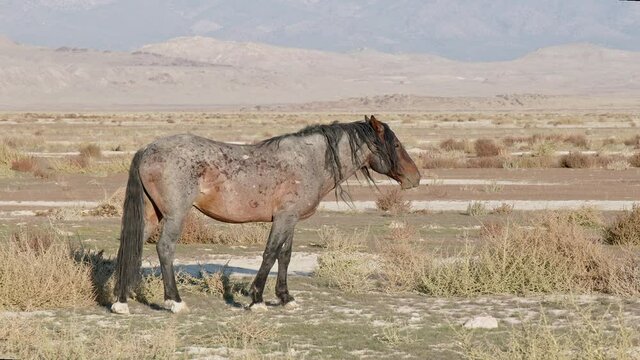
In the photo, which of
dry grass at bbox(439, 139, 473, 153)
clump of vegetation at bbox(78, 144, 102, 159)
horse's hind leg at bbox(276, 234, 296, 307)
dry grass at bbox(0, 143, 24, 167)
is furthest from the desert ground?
dry grass at bbox(439, 139, 473, 153)

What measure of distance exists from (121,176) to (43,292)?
20428 millimetres

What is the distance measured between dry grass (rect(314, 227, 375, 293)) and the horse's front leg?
1.47 m

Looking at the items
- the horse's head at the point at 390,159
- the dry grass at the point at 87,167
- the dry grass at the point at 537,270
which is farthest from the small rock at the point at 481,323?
the dry grass at the point at 87,167

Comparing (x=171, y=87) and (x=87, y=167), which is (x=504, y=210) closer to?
(x=87, y=167)

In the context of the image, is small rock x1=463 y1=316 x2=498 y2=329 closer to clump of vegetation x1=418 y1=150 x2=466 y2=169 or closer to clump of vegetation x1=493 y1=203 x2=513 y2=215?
clump of vegetation x1=493 y1=203 x2=513 y2=215

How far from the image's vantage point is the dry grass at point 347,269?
11859mm

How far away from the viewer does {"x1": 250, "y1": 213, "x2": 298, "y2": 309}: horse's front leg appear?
1052cm

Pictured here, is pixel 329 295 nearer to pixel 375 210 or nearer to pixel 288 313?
pixel 288 313

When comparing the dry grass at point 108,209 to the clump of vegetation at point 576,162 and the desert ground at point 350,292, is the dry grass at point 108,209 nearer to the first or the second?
the desert ground at point 350,292

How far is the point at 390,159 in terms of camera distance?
431 inches

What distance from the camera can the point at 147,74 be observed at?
17975 centimetres

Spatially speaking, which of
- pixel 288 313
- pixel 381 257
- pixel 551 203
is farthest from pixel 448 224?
pixel 288 313

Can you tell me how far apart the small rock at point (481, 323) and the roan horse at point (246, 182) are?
183 centimetres

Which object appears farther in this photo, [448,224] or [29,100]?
[29,100]
